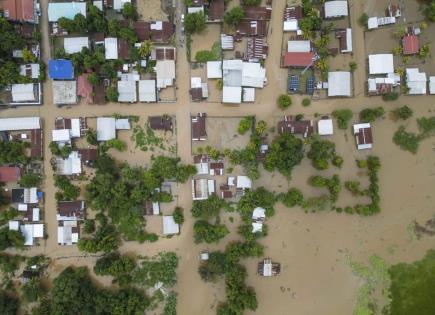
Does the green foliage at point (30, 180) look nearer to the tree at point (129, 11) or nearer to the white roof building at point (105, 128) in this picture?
the white roof building at point (105, 128)

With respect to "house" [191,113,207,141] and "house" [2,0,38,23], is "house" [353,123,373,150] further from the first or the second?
"house" [2,0,38,23]

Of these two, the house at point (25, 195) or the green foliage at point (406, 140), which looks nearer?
the house at point (25, 195)

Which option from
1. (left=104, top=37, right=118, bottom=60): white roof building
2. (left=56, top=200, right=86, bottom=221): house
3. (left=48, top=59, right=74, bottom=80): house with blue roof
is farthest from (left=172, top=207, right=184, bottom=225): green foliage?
(left=48, top=59, right=74, bottom=80): house with blue roof

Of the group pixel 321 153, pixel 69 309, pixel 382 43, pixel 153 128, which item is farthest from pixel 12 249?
pixel 382 43

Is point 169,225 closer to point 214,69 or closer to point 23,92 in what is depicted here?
point 214,69

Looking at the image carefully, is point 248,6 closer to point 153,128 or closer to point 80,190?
point 153,128

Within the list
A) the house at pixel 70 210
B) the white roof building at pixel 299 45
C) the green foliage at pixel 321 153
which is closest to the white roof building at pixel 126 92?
the house at pixel 70 210
